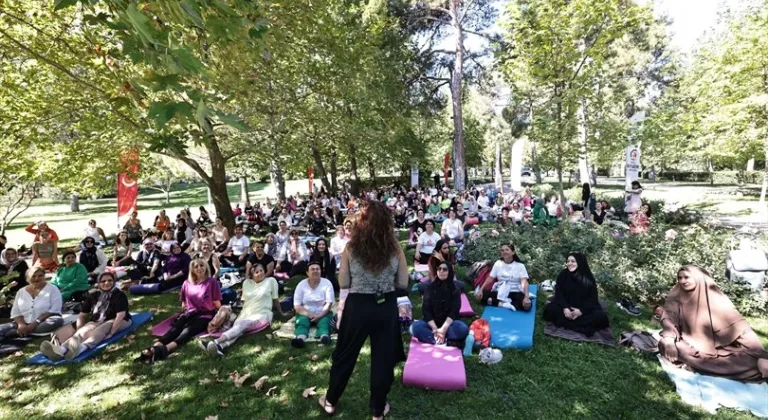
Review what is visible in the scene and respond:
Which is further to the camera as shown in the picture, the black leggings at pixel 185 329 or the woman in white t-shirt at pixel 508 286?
the woman in white t-shirt at pixel 508 286

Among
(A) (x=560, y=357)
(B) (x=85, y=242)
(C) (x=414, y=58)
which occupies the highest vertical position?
(C) (x=414, y=58)

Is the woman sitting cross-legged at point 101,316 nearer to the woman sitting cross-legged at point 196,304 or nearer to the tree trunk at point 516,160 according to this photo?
the woman sitting cross-legged at point 196,304

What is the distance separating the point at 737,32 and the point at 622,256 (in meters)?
12.3

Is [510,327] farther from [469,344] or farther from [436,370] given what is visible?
[436,370]

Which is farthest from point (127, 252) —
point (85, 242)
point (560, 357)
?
point (560, 357)

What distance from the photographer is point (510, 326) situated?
5.52 meters

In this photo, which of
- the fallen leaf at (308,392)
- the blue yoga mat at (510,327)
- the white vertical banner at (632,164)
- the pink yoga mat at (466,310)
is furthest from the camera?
the white vertical banner at (632,164)

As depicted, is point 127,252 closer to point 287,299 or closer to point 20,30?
point 20,30

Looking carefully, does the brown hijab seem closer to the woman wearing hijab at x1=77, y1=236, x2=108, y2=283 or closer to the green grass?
the green grass

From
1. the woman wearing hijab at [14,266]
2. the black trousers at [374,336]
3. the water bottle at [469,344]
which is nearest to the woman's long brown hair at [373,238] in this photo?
the black trousers at [374,336]

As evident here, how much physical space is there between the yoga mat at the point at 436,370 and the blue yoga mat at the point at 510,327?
0.89m

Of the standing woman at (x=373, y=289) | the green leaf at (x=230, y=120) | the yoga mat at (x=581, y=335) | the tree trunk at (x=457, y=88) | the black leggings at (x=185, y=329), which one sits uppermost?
the tree trunk at (x=457, y=88)

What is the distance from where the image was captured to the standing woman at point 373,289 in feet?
10.6

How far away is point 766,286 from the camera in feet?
19.5
